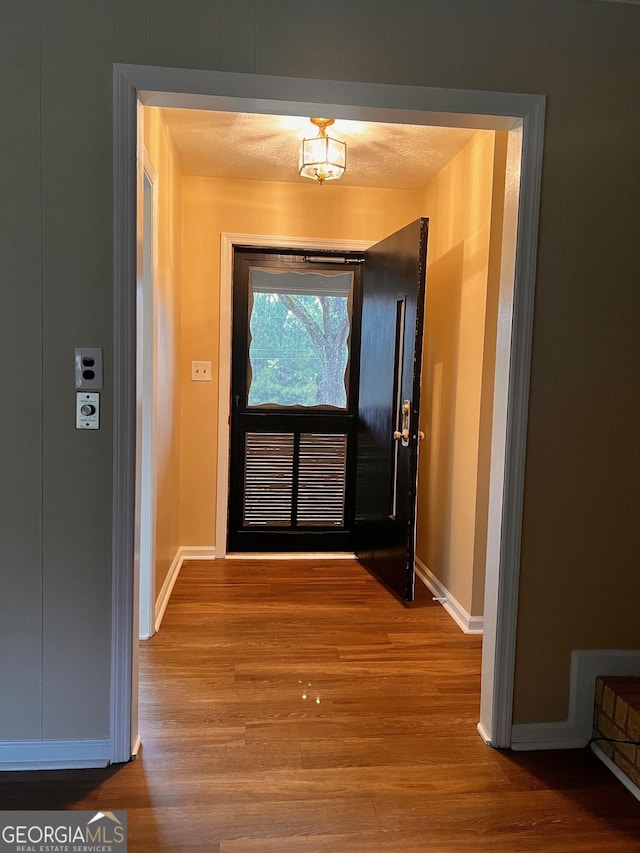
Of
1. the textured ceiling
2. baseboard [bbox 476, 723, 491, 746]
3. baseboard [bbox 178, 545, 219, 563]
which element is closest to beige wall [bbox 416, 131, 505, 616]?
the textured ceiling

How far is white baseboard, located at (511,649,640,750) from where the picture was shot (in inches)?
78.8

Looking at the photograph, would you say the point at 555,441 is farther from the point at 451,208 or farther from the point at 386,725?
the point at 451,208

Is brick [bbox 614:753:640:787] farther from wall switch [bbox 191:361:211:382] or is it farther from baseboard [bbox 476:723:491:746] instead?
wall switch [bbox 191:361:211:382]

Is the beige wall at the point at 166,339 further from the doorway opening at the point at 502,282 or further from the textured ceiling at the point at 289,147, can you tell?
the doorway opening at the point at 502,282

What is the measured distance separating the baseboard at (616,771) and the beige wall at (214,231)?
8.24ft

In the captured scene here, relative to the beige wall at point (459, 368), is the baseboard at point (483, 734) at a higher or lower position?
lower

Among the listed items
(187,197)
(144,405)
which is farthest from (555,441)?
(187,197)

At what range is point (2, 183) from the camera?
5.57ft

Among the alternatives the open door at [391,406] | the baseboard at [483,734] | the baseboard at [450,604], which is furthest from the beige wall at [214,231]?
the baseboard at [483,734]

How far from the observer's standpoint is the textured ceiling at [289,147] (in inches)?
110

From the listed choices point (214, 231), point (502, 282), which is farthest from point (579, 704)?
point (214, 231)

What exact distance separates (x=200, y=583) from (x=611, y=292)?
8.47 ft

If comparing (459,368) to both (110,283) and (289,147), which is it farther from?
(110,283)

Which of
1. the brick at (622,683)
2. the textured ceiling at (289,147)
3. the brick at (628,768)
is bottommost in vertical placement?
the brick at (628,768)
